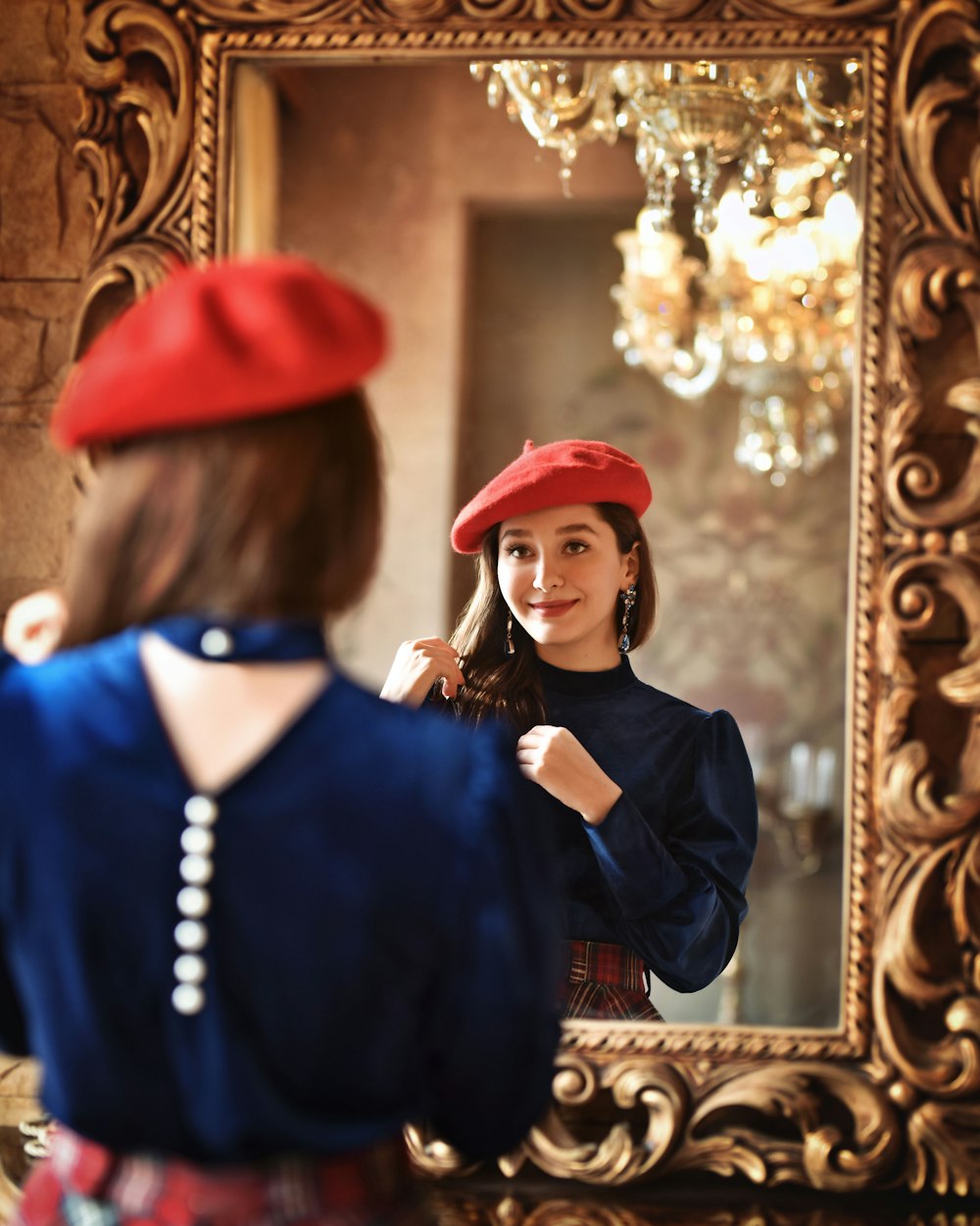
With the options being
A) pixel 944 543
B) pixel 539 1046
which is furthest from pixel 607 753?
pixel 539 1046

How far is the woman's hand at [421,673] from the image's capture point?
1.35 m

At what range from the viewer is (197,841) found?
0.75m

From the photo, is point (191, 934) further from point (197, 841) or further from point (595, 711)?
point (595, 711)

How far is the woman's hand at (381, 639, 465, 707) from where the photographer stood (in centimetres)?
135

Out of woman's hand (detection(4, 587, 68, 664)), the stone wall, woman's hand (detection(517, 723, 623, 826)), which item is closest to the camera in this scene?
woman's hand (detection(4, 587, 68, 664))

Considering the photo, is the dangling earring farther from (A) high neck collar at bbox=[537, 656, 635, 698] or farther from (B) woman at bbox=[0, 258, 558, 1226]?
(B) woman at bbox=[0, 258, 558, 1226]

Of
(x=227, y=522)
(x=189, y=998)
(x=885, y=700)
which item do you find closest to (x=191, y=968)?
(x=189, y=998)

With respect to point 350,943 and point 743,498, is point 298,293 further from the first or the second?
point 743,498

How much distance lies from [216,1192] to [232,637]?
32 centimetres

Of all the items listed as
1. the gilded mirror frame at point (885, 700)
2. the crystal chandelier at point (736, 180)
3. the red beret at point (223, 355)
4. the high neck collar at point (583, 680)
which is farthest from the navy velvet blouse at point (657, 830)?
the red beret at point (223, 355)

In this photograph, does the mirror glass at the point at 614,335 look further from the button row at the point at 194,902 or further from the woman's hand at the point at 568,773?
the button row at the point at 194,902

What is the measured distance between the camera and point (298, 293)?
0.77 metres

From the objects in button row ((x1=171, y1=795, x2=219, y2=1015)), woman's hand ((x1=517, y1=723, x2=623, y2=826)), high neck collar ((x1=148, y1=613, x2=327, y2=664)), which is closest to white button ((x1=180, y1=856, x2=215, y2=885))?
button row ((x1=171, y1=795, x2=219, y2=1015))

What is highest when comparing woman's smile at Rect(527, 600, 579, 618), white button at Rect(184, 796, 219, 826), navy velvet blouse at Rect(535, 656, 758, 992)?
woman's smile at Rect(527, 600, 579, 618)
